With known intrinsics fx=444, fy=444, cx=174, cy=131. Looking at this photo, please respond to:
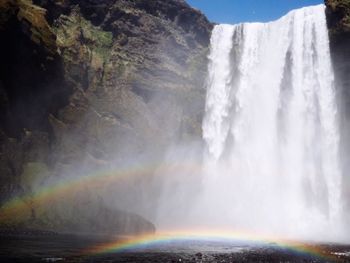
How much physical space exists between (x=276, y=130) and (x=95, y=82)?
92.8ft

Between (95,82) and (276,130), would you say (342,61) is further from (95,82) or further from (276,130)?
(95,82)

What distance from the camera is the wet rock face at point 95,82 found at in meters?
53.4

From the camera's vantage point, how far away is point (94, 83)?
66.3m

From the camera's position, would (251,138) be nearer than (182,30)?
Yes

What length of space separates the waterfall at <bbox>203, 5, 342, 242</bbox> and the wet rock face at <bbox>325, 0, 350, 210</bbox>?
1119mm

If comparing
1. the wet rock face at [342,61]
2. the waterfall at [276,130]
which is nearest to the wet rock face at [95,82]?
the waterfall at [276,130]

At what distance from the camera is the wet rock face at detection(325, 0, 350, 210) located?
195 feet

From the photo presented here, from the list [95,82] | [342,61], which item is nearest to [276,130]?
[342,61]

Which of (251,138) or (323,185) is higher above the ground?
(251,138)

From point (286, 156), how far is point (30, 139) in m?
36.3

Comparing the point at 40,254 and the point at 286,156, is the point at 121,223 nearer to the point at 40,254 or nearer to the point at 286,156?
the point at 40,254

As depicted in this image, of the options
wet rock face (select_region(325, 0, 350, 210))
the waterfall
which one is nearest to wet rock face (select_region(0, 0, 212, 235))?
the waterfall

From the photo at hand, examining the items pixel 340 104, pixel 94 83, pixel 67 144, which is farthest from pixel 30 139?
pixel 340 104

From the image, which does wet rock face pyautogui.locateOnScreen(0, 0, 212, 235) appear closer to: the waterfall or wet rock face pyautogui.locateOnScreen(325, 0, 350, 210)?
the waterfall
